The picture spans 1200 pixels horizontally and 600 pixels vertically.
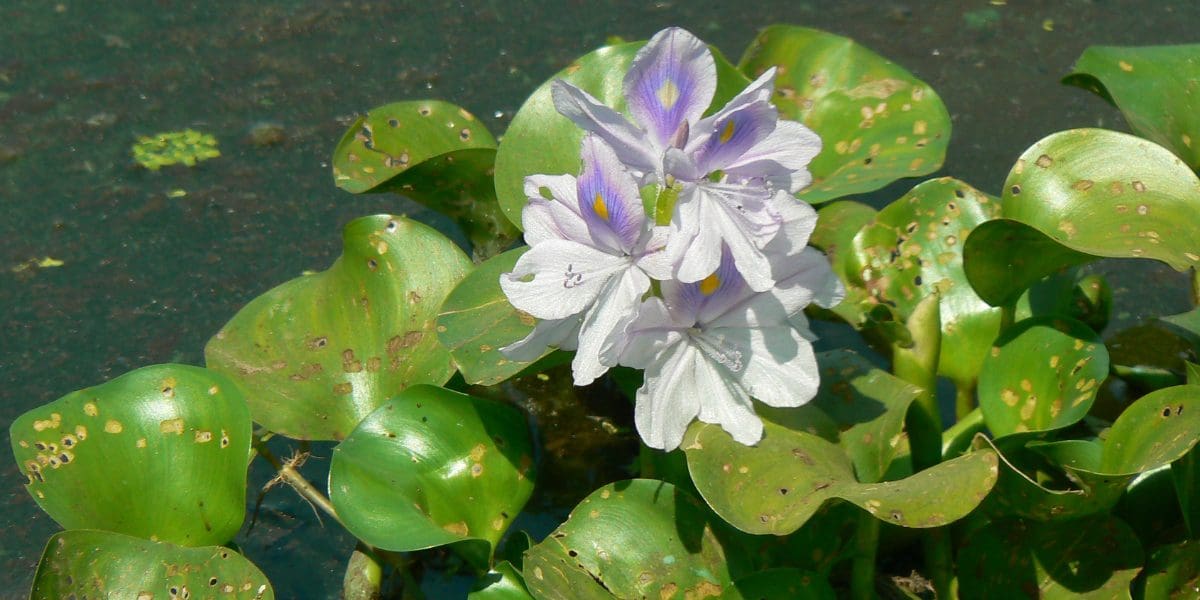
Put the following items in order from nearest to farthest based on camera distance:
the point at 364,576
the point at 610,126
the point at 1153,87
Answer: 1. the point at 610,126
2. the point at 364,576
3. the point at 1153,87

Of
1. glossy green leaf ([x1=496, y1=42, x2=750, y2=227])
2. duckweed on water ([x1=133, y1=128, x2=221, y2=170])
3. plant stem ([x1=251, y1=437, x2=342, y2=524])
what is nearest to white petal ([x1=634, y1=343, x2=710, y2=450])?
glossy green leaf ([x1=496, y1=42, x2=750, y2=227])

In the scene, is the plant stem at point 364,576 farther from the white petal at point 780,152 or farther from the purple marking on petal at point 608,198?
the white petal at point 780,152

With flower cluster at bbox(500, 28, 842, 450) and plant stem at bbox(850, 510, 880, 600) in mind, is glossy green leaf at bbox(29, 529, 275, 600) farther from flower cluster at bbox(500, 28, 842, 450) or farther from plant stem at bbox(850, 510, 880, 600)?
plant stem at bbox(850, 510, 880, 600)

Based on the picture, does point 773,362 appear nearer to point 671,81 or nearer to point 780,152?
point 780,152

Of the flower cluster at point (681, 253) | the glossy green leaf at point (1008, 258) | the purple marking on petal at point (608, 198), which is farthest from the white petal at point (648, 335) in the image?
the glossy green leaf at point (1008, 258)

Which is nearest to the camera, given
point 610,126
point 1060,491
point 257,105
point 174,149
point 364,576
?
point 610,126

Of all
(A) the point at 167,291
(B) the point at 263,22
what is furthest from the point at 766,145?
(B) the point at 263,22

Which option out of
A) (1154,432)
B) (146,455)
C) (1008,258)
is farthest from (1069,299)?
(146,455)
